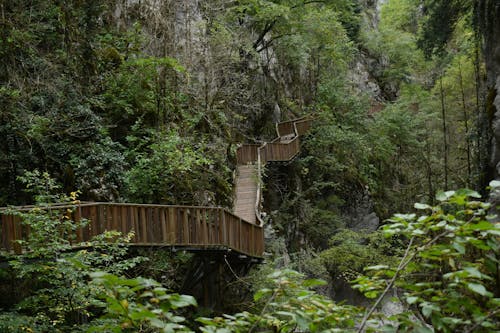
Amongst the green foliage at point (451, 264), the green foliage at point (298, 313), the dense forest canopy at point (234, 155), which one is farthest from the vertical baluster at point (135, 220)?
the green foliage at point (451, 264)

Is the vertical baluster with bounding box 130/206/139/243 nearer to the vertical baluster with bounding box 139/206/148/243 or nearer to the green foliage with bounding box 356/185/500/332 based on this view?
the vertical baluster with bounding box 139/206/148/243

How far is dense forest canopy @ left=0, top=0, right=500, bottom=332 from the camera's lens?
103 inches

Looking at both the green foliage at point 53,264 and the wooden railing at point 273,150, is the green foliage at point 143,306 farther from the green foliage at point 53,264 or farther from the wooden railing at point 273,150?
the wooden railing at point 273,150

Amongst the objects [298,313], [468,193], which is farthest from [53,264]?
[468,193]

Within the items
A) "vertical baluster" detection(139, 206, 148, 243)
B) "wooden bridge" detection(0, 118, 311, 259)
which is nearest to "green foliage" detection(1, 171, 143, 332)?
"wooden bridge" detection(0, 118, 311, 259)

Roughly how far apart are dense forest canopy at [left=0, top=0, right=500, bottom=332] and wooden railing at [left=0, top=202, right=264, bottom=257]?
0.45 metres

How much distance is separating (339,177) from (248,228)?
14.2 m

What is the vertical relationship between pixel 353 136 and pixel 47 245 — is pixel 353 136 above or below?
above

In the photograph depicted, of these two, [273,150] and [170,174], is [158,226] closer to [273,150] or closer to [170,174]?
[170,174]

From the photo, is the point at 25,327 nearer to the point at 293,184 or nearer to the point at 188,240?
the point at 188,240

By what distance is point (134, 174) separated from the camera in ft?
40.3

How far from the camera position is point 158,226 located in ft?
33.7

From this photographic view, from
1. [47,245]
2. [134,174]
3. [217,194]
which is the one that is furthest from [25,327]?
[217,194]

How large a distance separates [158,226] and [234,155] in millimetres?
9121
